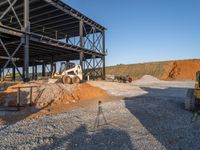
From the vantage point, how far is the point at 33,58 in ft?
116

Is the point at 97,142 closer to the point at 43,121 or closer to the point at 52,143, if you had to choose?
the point at 52,143

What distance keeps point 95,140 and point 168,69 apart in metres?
50.9

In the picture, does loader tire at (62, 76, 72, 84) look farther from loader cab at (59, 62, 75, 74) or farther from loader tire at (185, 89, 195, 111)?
loader tire at (185, 89, 195, 111)

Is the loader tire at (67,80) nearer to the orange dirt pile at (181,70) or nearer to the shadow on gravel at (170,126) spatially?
the shadow on gravel at (170,126)

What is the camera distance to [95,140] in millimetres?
6078

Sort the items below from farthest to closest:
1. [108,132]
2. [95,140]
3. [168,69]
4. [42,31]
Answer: [168,69], [42,31], [108,132], [95,140]

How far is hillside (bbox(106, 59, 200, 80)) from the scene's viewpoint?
51781mm

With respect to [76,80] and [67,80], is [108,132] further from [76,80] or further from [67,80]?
[76,80]

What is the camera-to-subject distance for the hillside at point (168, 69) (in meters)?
51.8

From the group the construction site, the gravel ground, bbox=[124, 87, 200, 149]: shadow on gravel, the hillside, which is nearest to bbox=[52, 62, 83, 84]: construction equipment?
the construction site

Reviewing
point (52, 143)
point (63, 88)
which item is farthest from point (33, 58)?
point (52, 143)

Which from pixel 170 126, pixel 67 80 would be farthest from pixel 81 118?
pixel 67 80

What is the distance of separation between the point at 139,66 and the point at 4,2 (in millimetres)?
43510

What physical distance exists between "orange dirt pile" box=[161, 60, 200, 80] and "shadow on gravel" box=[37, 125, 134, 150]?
46.8 m
